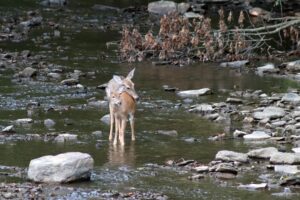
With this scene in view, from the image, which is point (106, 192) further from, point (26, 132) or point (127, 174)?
point (26, 132)

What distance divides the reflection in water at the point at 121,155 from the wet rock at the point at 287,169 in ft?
5.94

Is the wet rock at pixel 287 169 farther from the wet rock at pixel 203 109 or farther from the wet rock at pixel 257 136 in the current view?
the wet rock at pixel 203 109

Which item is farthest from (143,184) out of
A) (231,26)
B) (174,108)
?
(231,26)

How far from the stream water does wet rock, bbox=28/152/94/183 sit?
180 mm

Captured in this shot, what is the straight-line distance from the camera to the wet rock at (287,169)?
9.29 metres

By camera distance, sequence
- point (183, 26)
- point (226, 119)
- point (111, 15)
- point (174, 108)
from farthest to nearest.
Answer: point (111, 15)
point (183, 26)
point (174, 108)
point (226, 119)

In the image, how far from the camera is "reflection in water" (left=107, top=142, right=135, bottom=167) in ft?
32.9

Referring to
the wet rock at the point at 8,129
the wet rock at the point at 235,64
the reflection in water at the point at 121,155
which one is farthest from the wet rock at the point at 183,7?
the reflection in water at the point at 121,155

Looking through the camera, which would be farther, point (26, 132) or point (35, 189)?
point (26, 132)

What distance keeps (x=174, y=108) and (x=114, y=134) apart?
8.02 ft

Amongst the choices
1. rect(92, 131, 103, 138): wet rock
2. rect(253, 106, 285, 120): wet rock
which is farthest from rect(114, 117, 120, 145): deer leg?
rect(253, 106, 285, 120): wet rock

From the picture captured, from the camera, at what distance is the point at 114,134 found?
1178 cm

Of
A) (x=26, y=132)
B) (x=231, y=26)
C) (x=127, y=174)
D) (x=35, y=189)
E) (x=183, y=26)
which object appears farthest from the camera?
(x=231, y=26)

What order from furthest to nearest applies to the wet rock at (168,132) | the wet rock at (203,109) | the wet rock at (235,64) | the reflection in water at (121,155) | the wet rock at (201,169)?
the wet rock at (235,64), the wet rock at (203,109), the wet rock at (168,132), the reflection in water at (121,155), the wet rock at (201,169)
